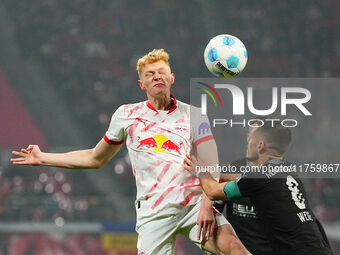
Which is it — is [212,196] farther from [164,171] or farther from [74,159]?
[74,159]

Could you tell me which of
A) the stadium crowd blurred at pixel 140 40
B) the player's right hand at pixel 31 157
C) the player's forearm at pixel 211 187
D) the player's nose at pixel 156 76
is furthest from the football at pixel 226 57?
the stadium crowd blurred at pixel 140 40

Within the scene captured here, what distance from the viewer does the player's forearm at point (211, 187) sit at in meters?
4.09

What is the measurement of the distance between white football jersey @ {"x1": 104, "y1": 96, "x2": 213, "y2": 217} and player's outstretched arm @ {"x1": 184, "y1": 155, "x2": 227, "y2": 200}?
13 centimetres

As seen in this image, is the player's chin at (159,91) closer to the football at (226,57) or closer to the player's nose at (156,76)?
the player's nose at (156,76)

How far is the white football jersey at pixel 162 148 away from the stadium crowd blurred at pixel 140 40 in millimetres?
12005

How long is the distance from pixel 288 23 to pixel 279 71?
7.91 ft

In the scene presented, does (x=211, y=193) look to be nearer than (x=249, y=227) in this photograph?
Yes

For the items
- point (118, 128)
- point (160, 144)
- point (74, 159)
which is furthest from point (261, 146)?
point (74, 159)

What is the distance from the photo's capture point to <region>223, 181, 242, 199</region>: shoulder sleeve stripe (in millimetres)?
4031

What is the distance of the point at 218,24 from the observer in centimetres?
1934

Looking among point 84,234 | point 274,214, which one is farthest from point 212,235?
point 84,234

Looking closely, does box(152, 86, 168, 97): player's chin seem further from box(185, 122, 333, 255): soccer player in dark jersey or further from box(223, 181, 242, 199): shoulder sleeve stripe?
box(223, 181, 242, 199): shoulder sleeve stripe

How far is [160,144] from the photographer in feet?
14.6

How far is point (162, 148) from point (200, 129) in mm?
326
